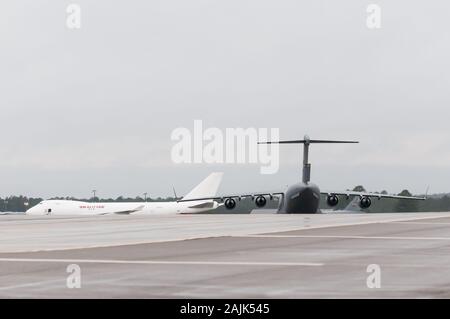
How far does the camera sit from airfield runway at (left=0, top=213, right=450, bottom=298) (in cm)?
1355

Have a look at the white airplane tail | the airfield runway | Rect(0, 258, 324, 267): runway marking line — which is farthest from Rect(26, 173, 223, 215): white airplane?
Rect(0, 258, 324, 267): runway marking line

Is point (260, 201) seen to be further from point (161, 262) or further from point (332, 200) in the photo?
point (161, 262)

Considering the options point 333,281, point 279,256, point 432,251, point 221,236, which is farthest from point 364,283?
point 221,236

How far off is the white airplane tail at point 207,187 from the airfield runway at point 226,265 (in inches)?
4189

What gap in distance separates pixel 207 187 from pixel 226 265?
386 ft

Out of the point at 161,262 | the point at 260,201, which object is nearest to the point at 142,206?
the point at 260,201

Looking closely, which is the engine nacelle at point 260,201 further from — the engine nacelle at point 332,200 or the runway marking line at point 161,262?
the runway marking line at point 161,262

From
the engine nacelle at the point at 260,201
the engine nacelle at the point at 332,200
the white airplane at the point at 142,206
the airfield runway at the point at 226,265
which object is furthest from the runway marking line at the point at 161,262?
the white airplane at the point at 142,206

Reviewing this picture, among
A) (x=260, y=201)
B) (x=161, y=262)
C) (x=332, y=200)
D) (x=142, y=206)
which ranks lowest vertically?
(x=142, y=206)

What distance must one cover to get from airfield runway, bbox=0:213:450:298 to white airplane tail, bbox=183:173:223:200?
106404 mm

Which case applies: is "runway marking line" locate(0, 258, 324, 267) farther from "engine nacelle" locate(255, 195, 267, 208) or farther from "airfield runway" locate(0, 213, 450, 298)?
"engine nacelle" locate(255, 195, 267, 208)

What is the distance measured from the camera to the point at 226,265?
58.0ft
